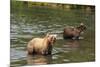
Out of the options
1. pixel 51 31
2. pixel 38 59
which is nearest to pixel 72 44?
pixel 51 31

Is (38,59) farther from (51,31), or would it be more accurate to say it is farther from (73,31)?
(73,31)

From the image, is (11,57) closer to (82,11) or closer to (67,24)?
(67,24)

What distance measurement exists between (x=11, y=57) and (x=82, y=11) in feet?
3.02

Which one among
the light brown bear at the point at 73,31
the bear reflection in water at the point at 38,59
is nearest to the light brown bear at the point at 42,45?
the bear reflection in water at the point at 38,59

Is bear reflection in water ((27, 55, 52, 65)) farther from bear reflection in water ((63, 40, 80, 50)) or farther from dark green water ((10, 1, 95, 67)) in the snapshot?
bear reflection in water ((63, 40, 80, 50))

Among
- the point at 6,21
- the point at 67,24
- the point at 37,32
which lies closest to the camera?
the point at 6,21

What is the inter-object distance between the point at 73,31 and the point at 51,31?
26 cm

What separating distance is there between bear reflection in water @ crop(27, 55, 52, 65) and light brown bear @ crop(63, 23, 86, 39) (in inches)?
11.6

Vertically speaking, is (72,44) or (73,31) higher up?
(73,31)

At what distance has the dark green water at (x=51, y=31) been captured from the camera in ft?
6.33

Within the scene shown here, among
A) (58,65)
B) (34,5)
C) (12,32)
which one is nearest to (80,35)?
(58,65)

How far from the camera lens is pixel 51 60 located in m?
2.06

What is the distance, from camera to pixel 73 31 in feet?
7.14

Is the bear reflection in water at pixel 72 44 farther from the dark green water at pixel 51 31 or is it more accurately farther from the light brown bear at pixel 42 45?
the light brown bear at pixel 42 45
